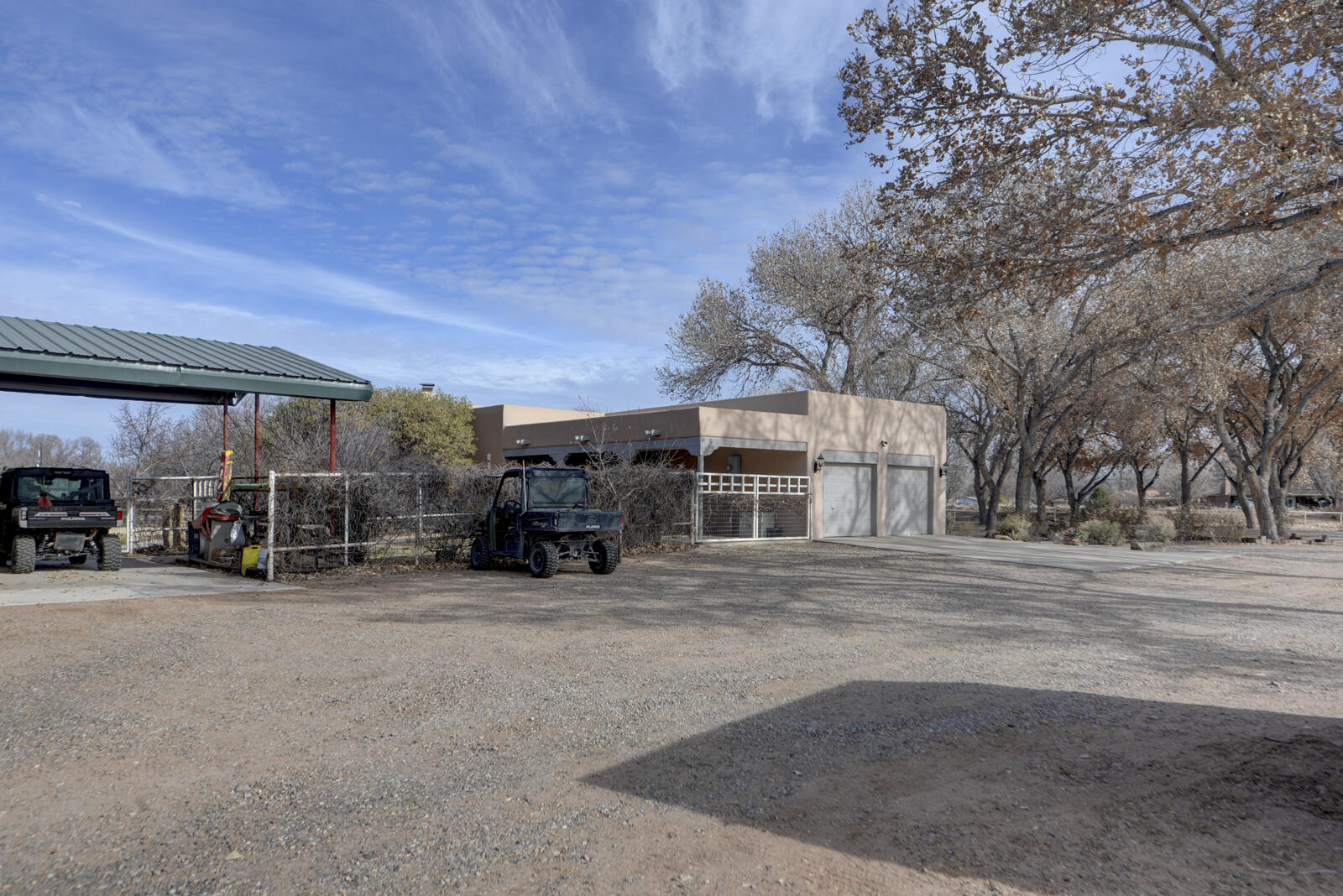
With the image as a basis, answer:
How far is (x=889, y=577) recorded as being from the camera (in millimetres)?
15422

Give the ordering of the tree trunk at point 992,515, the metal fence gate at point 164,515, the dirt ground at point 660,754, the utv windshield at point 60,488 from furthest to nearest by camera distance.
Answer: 1. the tree trunk at point 992,515
2. the metal fence gate at point 164,515
3. the utv windshield at point 60,488
4. the dirt ground at point 660,754

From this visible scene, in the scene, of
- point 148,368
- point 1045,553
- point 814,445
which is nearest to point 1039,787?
point 148,368

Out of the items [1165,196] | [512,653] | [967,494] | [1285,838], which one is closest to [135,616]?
[512,653]

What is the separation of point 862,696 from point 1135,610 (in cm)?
720

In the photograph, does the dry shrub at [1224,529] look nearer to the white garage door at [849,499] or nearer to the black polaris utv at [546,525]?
the white garage door at [849,499]

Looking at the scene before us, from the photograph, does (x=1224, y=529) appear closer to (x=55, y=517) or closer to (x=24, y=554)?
(x=55, y=517)

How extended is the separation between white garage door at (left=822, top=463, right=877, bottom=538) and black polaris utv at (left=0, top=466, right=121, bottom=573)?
57.4 ft

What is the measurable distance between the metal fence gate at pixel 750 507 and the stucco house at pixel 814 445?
0.38 m

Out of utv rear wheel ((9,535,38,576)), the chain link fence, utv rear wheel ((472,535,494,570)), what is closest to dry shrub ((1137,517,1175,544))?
the chain link fence

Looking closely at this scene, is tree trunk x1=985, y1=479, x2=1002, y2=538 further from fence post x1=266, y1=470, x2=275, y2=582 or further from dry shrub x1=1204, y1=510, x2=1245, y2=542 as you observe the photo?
fence post x1=266, y1=470, x2=275, y2=582

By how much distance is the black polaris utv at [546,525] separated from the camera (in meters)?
14.1

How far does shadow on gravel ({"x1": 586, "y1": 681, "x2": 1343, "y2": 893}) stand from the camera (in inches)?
145

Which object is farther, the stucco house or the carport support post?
the stucco house

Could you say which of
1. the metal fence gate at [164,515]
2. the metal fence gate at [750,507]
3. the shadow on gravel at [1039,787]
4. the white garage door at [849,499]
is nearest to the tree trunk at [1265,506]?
the white garage door at [849,499]
